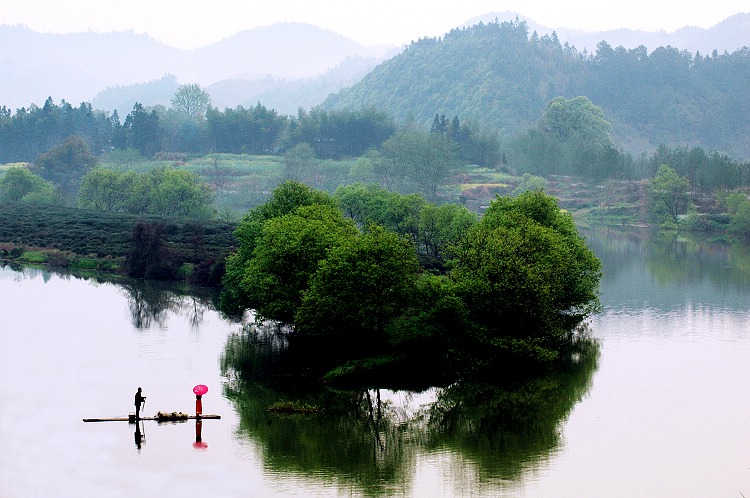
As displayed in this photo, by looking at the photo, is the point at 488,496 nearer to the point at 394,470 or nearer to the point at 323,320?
the point at 394,470

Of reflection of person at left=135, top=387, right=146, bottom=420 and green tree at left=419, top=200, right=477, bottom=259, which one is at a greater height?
green tree at left=419, top=200, right=477, bottom=259

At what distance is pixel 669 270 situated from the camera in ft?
336

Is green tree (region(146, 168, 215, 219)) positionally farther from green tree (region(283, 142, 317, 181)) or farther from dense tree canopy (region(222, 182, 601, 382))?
dense tree canopy (region(222, 182, 601, 382))

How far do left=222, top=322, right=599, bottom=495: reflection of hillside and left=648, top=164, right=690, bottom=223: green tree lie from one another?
112 m

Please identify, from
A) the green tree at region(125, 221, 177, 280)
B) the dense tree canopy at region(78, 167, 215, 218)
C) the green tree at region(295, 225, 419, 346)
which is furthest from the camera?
the dense tree canopy at region(78, 167, 215, 218)

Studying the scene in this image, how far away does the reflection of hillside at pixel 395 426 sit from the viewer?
38812 millimetres

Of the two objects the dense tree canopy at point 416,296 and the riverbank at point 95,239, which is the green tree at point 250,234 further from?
the riverbank at point 95,239

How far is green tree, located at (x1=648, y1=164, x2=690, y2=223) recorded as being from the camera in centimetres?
16112

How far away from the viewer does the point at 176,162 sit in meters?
198

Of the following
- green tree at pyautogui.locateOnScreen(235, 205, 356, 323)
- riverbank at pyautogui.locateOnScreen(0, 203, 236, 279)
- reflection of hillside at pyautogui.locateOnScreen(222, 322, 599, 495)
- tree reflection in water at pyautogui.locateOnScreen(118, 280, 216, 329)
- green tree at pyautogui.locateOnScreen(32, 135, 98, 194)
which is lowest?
reflection of hillside at pyautogui.locateOnScreen(222, 322, 599, 495)

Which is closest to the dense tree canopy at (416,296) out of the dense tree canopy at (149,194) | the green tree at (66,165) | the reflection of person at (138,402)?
the reflection of person at (138,402)

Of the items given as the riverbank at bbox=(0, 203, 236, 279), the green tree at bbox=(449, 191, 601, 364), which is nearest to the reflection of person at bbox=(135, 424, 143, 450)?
the green tree at bbox=(449, 191, 601, 364)

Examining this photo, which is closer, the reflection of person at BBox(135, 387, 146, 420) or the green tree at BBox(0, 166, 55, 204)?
the reflection of person at BBox(135, 387, 146, 420)

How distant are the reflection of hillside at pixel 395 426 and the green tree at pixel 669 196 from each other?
111985mm
